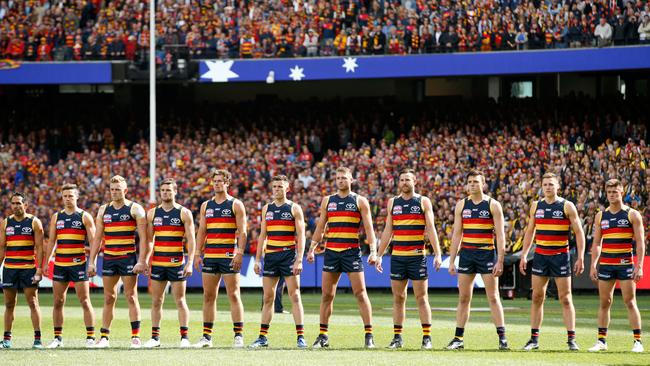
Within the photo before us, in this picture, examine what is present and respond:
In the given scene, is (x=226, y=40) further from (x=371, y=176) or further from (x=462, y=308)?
(x=462, y=308)

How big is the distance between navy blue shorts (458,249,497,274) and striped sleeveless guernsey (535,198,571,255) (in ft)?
2.39

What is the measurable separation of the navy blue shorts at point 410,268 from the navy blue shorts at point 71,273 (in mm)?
4550

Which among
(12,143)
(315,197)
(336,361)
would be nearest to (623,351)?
(336,361)

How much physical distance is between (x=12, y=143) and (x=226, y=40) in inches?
349

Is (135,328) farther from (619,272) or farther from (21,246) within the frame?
(619,272)

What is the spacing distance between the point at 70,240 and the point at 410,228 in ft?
16.4

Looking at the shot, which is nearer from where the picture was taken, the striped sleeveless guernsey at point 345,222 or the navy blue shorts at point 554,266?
the navy blue shorts at point 554,266

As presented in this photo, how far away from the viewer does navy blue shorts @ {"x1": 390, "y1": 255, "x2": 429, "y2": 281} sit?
17.2m

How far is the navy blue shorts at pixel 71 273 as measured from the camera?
17859 mm

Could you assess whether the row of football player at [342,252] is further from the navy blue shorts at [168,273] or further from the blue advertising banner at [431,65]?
the blue advertising banner at [431,65]

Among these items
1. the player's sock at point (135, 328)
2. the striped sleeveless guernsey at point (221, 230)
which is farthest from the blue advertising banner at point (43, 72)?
the player's sock at point (135, 328)

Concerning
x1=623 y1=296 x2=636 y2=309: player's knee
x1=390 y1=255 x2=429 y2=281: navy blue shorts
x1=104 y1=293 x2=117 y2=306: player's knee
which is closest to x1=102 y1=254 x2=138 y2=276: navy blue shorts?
x1=104 y1=293 x2=117 y2=306: player's knee

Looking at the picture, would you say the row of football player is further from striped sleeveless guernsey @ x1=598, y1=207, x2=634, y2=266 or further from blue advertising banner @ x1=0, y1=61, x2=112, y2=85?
blue advertising banner @ x1=0, y1=61, x2=112, y2=85

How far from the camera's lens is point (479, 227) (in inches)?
669
